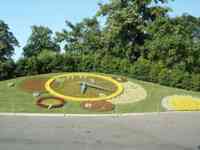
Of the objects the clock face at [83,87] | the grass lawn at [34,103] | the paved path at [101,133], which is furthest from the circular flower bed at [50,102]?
the paved path at [101,133]

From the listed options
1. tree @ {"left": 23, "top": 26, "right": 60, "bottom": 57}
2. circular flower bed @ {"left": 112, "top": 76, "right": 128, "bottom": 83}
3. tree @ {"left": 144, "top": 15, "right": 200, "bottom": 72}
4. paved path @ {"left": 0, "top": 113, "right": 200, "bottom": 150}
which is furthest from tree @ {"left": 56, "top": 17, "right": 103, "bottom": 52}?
paved path @ {"left": 0, "top": 113, "right": 200, "bottom": 150}

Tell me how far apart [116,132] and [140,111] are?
15.2ft

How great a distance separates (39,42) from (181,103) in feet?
111

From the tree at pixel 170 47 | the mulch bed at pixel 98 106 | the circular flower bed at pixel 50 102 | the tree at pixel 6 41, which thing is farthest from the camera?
the tree at pixel 6 41

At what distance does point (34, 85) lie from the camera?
26641 millimetres

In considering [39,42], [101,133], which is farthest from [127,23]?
[101,133]

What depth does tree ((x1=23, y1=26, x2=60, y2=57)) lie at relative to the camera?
55500 millimetres

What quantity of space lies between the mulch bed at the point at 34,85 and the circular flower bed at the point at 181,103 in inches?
318

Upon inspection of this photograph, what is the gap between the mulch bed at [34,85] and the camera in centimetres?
2595

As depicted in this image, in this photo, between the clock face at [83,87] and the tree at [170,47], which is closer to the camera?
the clock face at [83,87]

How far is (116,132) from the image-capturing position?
63.6 ft

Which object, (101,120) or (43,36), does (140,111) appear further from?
(43,36)

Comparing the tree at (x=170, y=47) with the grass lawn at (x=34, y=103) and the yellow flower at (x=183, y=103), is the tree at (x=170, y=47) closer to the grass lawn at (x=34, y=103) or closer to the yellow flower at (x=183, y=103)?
the grass lawn at (x=34, y=103)

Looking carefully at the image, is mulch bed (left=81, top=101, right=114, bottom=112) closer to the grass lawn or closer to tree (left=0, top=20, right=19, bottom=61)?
the grass lawn
